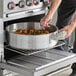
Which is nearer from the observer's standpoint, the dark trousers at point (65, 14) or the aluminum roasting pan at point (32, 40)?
the aluminum roasting pan at point (32, 40)

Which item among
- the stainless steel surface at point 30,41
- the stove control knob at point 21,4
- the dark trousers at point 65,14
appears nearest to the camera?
the stainless steel surface at point 30,41

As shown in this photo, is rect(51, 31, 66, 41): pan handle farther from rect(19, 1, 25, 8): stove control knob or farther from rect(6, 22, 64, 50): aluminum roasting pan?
rect(19, 1, 25, 8): stove control knob

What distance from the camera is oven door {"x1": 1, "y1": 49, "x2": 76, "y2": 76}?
90.8 inches

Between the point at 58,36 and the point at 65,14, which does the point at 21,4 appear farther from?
the point at 65,14

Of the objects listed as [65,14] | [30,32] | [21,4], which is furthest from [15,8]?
[65,14]

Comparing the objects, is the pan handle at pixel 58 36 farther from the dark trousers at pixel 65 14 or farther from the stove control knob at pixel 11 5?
the dark trousers at pixel 65 14

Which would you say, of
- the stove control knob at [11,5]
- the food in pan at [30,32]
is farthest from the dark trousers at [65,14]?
the stove control knob at [11,5]

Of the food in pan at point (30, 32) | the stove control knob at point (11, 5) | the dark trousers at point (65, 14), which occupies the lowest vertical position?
the food in pan at point (30, 32)

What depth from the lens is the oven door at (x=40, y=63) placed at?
90.8 inches

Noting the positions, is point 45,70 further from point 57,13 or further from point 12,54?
point 57,13

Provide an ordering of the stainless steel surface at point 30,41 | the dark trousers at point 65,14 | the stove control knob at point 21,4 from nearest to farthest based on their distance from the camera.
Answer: the stainless steel surface at point 30,41 < the stove control knob at point 21,4 < the dark trousers at point 65,14

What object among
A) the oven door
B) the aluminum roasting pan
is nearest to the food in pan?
the aluminum roasting pan

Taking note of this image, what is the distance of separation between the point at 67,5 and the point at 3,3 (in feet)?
3.01

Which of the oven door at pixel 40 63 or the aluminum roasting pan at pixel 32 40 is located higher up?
the aluminum roasting pan at pixel 32 40
